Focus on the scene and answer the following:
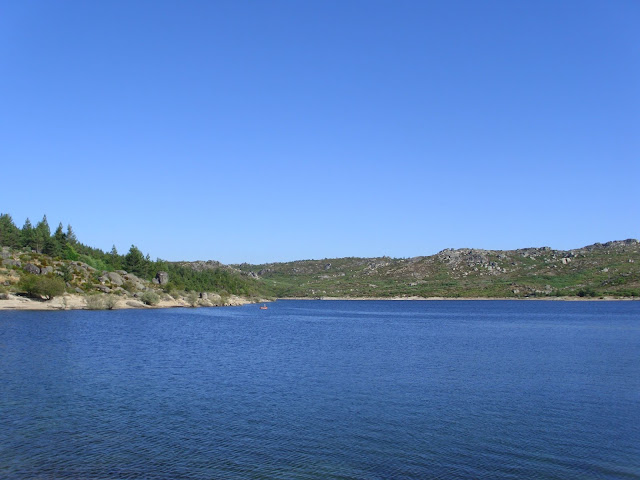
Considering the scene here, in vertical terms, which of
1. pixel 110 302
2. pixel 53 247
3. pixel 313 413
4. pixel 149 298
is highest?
pixel 53 247

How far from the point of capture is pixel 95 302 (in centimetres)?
11650

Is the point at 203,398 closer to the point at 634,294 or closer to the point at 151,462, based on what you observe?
the point at 151,462

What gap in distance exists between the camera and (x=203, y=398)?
109ft

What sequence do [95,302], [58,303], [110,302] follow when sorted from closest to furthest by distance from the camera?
1. [58,303]
2. [95,302]
3. [110,302]

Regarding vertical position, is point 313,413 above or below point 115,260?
below

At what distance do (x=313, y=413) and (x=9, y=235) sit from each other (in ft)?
456

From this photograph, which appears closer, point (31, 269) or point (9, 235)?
point (31, 269)

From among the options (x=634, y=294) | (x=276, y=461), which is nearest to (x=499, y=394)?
(x=276, y=461)

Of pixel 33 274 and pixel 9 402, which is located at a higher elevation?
pixel 33 274

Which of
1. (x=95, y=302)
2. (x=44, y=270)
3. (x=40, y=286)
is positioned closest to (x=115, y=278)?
(x=95, y=302)

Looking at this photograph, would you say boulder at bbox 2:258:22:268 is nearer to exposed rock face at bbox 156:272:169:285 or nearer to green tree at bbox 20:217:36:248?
green tree at bbox 20:217:36:248

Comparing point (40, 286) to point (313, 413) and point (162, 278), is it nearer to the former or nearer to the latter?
point (162, 278)

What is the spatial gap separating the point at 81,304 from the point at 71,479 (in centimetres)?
10528

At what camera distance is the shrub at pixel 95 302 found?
115 m
